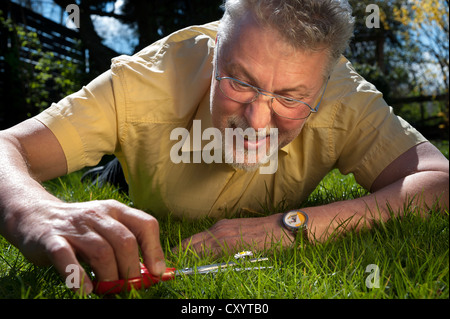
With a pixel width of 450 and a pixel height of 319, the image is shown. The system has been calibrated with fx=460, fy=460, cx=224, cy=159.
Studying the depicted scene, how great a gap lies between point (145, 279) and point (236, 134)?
1.06 meters

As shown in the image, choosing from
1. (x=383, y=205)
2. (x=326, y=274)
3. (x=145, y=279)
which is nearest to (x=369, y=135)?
(x=383, y=205)

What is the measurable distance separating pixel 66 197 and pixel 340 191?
1867 mm

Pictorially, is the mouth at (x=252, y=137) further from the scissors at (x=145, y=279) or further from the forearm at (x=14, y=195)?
the forearm at (x=14, y=195)

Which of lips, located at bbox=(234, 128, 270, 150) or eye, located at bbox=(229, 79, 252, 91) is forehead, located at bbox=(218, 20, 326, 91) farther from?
lips, located at bbox=(234, 128, 270, 150)

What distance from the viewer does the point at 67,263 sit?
1.17 metres

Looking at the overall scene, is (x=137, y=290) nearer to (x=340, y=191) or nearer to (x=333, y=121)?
(x=333, y=121)

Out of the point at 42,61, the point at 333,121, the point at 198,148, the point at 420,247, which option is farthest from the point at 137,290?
the point at 42,61

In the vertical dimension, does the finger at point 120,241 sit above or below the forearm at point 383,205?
above

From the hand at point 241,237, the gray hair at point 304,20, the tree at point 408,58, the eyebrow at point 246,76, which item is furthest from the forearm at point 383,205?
the tree at point 408,58

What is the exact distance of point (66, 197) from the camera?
10.5ft

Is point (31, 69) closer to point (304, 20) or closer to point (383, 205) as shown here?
point (304, 20)

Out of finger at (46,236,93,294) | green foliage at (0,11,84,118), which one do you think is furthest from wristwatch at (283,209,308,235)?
green foliage at (0,11,84,118)

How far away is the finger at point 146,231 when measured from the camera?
1272mm

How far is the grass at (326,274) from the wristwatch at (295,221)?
6 cm
